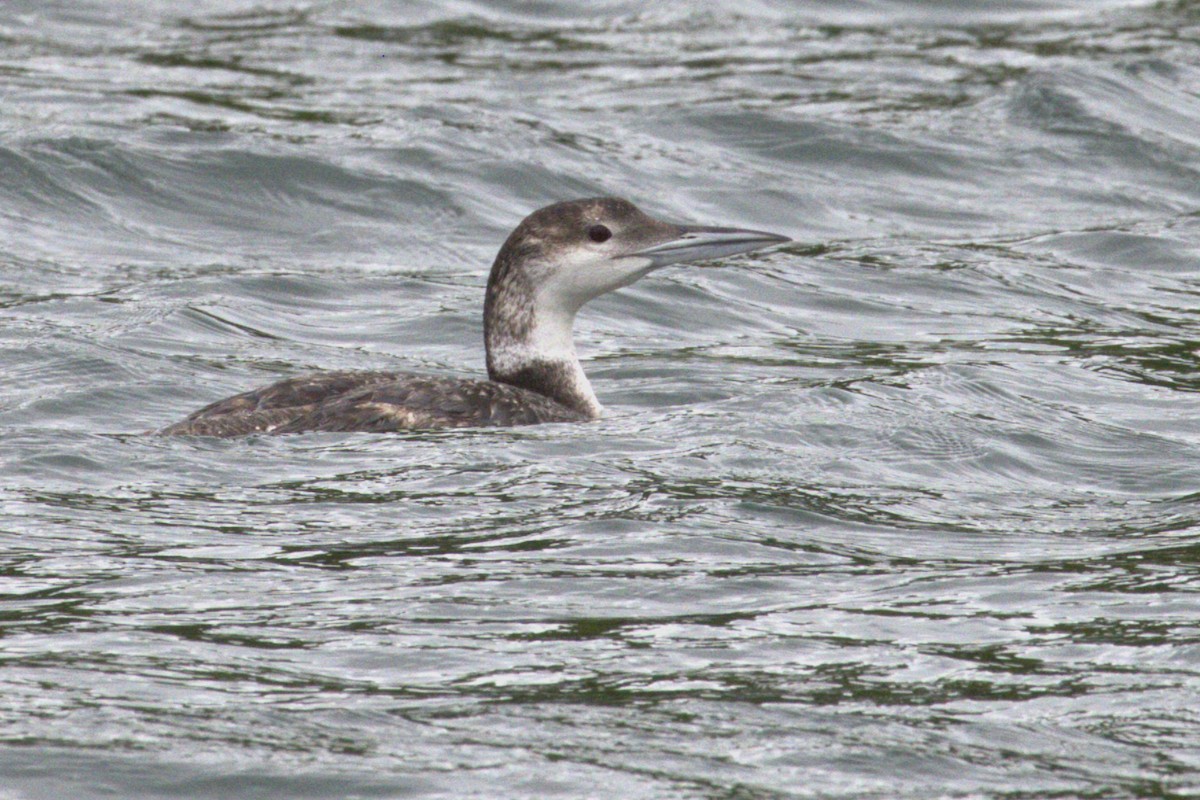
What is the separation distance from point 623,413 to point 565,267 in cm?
73

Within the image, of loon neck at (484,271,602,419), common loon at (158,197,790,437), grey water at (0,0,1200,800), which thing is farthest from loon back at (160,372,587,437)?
loon neck at (484,271,602,419)

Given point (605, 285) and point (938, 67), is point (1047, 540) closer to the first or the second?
point (605, 285)

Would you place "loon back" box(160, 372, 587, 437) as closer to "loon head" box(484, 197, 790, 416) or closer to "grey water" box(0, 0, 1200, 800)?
"grey water" box(0, 0, 1200, 800)

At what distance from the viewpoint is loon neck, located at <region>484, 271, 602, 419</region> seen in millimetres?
9430

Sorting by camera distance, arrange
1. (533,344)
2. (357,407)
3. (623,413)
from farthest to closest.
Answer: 1. (623,413)
2. (533,344)
3. (357,407)

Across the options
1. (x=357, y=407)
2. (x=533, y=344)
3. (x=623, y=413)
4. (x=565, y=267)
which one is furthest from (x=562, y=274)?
(x=357, y=407)

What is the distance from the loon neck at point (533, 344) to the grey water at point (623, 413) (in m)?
0.36

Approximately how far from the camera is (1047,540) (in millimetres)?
7336

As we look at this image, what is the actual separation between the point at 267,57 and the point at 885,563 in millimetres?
11575

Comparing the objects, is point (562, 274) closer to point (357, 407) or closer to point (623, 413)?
point (623, 413)

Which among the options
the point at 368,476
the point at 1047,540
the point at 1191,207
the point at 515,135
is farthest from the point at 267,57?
the point at 1047,540

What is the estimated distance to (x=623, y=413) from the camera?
31.9 feet

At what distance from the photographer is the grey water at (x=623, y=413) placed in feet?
17.5

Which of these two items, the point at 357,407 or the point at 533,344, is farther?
the point at 533,344
